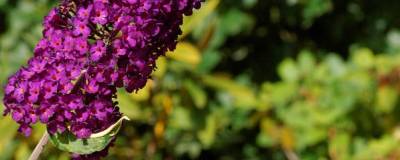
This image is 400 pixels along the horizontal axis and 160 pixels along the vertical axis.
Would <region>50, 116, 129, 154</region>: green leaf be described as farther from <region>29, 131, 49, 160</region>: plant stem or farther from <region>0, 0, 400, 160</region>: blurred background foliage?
<region>0, 0, 400, 160</region>: blurred background foliage

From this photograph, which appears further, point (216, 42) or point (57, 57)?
point (216, 42)

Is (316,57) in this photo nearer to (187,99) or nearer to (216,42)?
(216,42)

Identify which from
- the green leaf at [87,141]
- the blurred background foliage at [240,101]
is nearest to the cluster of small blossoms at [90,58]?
the green leaf at [87,141]

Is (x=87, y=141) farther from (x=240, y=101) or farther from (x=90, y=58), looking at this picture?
(x=240, y=101)

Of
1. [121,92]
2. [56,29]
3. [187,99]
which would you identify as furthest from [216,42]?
[56,29]

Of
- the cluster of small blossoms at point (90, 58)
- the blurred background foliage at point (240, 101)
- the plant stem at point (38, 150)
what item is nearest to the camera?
the cluster of small blossoms at point (90, 58)

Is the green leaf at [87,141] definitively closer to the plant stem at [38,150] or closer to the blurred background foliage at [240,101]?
the plant stem at [38,150]

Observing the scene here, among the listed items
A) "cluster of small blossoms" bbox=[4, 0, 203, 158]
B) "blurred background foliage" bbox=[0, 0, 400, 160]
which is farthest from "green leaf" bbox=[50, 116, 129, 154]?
"blurred background foliage" bbox=[0, 0, 400, 160]
